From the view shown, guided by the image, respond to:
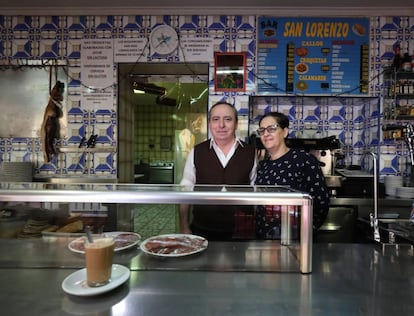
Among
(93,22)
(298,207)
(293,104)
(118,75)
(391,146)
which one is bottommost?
(298,207)

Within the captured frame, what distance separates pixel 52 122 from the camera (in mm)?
3365

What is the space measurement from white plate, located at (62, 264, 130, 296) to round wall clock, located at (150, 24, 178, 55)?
2756 mm

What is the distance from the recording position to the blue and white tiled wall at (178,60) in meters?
3.32

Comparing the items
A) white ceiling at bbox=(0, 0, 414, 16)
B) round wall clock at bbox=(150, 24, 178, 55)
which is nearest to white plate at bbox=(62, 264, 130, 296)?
round wall clock at bbox=(150, 24, 178, 55)

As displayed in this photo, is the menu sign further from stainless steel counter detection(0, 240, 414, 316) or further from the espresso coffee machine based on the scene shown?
stainless steel counter detection(0, 240, 414, 316)

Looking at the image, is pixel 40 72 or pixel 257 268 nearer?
pixel 257 268

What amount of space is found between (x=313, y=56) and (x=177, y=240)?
2695 mm

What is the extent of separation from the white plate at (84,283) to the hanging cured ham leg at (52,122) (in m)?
2.63

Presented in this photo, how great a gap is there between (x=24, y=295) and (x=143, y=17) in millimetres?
3099

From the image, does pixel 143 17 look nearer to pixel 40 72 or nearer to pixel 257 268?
pixel 40 72

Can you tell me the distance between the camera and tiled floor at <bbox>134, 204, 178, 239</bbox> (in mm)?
1317

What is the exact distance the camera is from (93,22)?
134 inches

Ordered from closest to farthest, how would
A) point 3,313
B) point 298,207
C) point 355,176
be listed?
point 3,313, point 298,207, point 355,176

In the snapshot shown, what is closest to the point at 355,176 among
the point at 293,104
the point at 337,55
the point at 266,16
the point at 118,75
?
the point at 293,104
